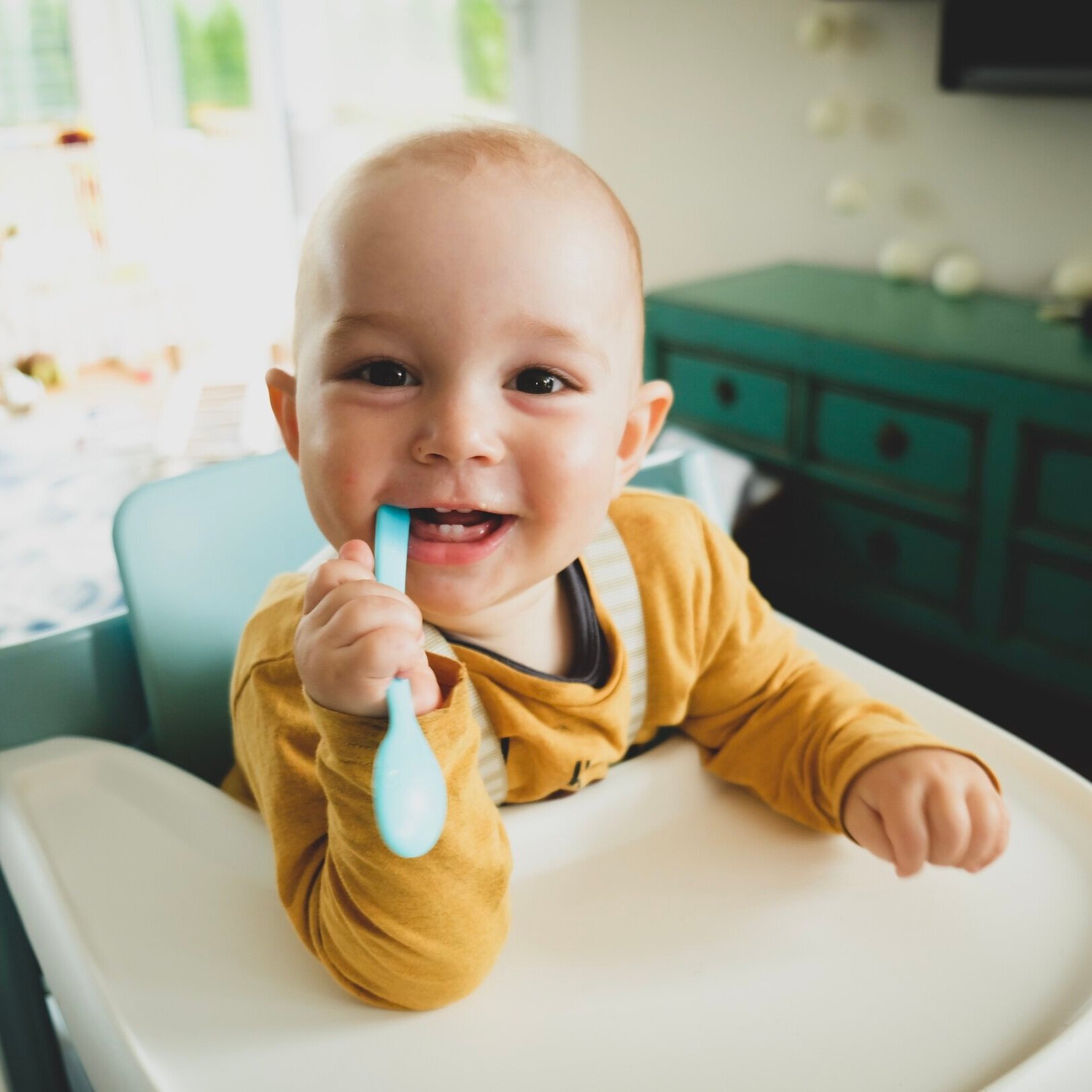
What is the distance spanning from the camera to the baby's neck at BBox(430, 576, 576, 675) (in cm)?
67

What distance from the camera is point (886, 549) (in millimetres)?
1751

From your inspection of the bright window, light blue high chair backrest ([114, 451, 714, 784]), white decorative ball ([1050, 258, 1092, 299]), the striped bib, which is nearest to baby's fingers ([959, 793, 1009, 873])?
the striped bib

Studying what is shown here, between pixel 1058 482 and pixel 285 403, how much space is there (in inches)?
45.5

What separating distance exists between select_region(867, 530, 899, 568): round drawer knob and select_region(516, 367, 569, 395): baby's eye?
1.29m

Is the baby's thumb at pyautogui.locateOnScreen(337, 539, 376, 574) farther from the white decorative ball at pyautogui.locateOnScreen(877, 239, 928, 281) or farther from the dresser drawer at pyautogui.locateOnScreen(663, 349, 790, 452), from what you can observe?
the white decorative ball at pyautogui.locateOnScreen(877, 239, 928, 281)

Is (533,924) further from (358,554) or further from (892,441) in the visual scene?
(892,441)

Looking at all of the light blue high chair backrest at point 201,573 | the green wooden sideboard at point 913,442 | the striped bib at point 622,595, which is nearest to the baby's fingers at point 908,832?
the striped bib at point 622,595

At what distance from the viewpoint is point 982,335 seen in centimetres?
163

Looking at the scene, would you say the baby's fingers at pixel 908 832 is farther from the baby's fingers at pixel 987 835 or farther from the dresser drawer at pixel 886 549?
the dresser drawer at pixel 886 549

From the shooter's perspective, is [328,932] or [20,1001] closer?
[328,932]

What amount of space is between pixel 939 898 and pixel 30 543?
2.47 meters

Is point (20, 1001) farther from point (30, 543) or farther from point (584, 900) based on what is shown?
point (30, 543)

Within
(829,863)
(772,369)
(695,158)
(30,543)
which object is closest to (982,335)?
(772,369)

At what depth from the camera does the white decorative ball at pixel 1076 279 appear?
1.72 meters
